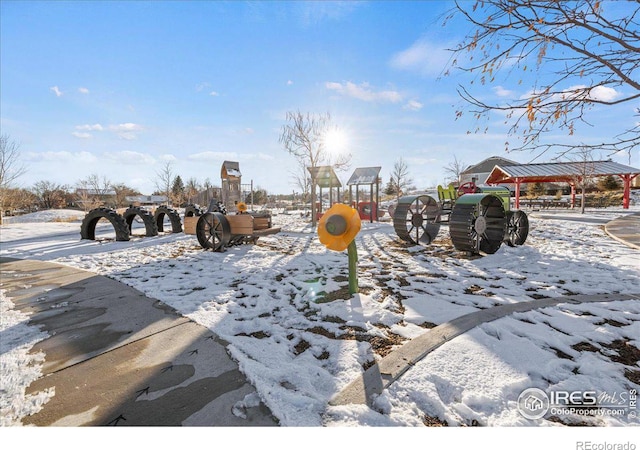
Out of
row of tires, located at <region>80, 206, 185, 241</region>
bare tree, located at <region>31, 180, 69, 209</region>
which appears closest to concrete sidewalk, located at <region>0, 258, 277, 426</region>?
row of tires, located at <region>80, 206, 185, 241</region>

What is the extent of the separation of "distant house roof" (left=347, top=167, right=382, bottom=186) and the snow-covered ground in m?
12.0

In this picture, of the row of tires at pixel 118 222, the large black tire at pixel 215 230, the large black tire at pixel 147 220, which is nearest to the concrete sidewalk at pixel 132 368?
the large black tire at pixel 215 230

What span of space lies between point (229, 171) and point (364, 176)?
916cm

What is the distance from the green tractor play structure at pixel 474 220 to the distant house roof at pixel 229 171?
14339mm

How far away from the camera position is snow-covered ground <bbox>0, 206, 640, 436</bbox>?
194cm

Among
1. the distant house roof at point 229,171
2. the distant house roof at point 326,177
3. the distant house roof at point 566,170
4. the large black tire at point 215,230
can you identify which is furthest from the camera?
the distant house roof at point 566,170

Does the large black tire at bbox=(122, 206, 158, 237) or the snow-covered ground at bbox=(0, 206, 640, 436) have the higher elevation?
the large black tire at bbox=(122, 206, 158, 237)

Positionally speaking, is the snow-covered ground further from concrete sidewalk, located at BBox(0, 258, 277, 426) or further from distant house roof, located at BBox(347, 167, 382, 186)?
distant house roof, located at BBox(347, 167, 382, 186)

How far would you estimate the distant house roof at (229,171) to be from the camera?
19.7 metres

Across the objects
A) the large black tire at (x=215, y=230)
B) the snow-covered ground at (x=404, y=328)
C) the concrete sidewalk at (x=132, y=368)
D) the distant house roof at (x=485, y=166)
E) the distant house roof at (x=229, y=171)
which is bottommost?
the snow-covered ground at (x=404, y=328)

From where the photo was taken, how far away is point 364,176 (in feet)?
62.2

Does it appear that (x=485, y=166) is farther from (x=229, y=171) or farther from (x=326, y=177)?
(x=229, y=171)

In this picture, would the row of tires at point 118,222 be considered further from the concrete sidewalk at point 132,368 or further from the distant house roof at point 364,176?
the distant house roof at point 364,176
